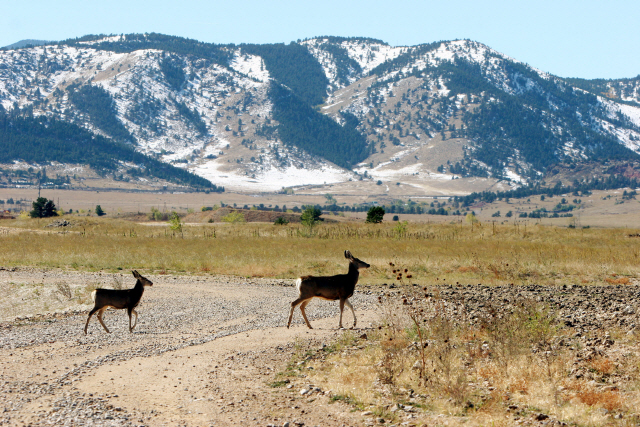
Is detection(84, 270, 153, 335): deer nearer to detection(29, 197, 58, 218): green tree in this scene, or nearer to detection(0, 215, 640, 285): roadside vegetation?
detection(0, 215, 640, 285): roadside vegetation

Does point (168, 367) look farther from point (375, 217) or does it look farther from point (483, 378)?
point (375, 217)

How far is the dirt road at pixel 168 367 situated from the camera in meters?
9.80

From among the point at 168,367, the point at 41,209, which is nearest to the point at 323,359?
the point at 168,367

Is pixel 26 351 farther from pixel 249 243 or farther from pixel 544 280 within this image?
pixel 249 243

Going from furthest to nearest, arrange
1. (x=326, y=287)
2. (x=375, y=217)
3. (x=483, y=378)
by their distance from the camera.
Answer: (x=375, y=217) < (x=326, y=287) < (x=483, y=378)

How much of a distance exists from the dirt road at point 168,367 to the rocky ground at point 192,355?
0.08 feet

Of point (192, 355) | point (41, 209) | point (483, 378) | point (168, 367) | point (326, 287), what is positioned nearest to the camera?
point (483, 378)

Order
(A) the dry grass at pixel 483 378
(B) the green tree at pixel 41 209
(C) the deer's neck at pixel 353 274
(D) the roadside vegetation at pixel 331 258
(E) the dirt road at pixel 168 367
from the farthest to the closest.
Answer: (B) the green tree at pixel 41 209
(D) the roadside vegetation at pixel 331 258
(C) the deer's neck at pixel 353 274
(E) the dirt road at pixel 168 367
(A) the dry grass at pixel 483 378

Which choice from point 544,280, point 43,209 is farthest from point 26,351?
point 43,209

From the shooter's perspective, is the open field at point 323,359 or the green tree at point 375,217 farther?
the green tree at point 375,217

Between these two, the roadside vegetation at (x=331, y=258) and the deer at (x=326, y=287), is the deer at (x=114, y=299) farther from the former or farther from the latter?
the roadside vegetation at (x=331, y=258)

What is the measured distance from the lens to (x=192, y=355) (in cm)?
1381

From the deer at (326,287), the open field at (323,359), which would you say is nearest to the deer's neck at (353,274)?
the deer at (326,287)

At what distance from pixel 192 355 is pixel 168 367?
3.76 feet
